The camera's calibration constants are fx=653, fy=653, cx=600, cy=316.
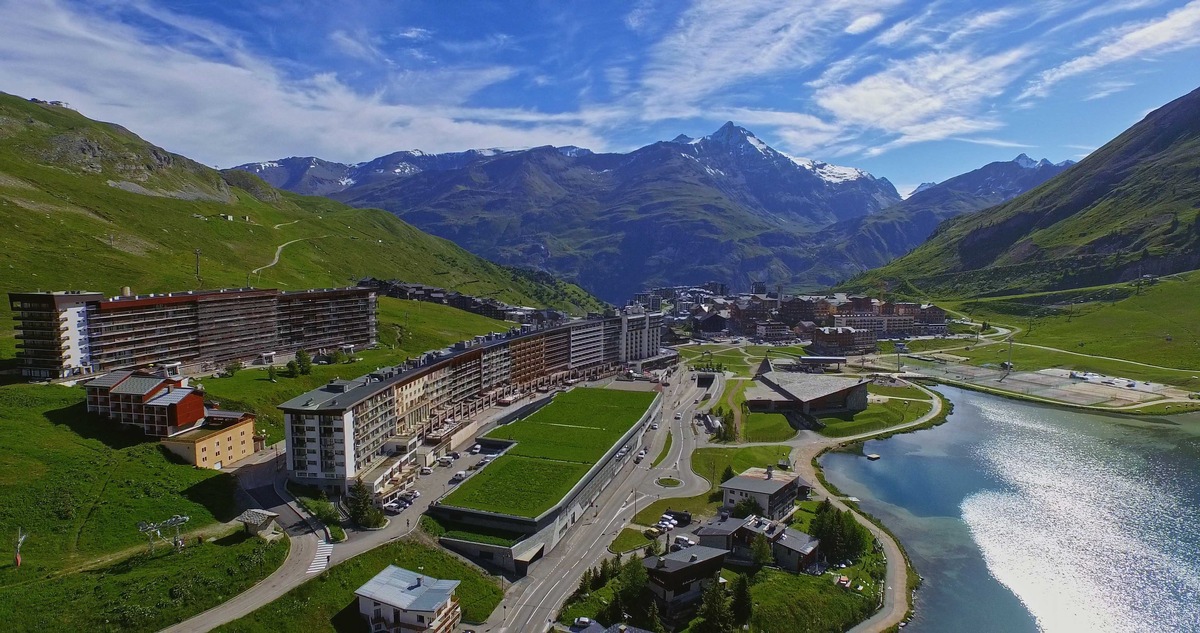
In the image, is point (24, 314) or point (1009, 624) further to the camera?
point (24, 314)

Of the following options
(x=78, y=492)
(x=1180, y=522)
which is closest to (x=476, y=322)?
(x=78, y=492)

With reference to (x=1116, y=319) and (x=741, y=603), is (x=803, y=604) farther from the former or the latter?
(x=1116, y=319)

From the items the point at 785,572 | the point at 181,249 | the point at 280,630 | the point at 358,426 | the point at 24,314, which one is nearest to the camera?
the point at 280,630

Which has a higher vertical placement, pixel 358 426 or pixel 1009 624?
pixel 358 426

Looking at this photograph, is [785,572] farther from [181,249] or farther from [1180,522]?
[181,249]

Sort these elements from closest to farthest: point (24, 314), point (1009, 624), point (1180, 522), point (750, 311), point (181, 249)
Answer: point (1009, 624)
point (1180, 522)
point (24, 314)
point (181, 249)
point (750, 311)

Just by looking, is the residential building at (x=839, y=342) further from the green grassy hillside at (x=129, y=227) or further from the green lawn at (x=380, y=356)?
the green grassy hillside at (x=129, y=227)
